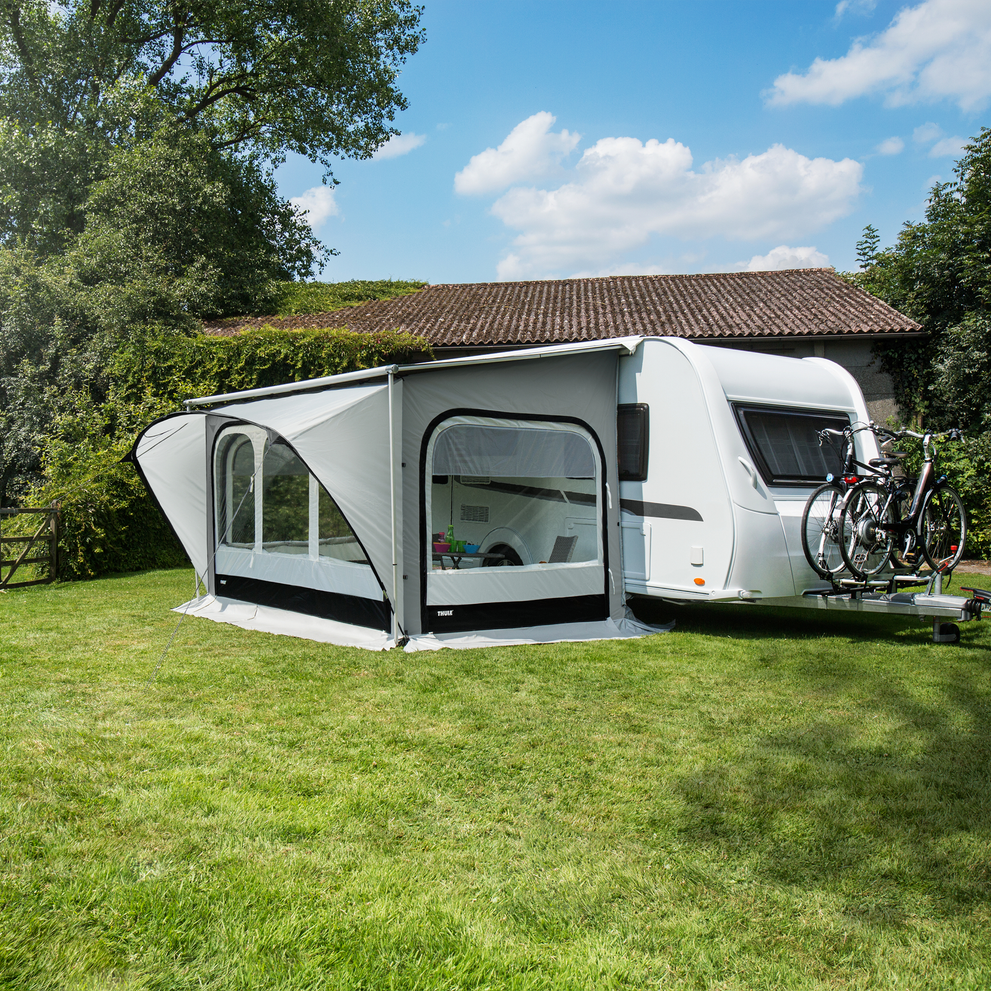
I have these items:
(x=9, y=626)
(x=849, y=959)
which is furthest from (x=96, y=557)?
(x=849, y=959)

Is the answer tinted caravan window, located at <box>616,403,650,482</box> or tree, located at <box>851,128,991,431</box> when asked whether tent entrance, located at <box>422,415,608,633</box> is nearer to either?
tinted caravan window, located at <box>616,403,650,482</box>

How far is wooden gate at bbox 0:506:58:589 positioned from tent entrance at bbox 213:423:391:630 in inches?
135

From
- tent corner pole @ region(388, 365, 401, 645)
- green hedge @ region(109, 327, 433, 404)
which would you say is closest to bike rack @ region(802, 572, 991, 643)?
tent corner pole @ region(388, 365, 401, 645)

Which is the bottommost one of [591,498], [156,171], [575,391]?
[591,498]

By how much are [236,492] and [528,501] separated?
10.1 ft

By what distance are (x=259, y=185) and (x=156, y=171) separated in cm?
427

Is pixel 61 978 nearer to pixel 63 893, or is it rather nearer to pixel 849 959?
pixel 63 893

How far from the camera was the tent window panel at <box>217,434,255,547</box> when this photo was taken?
7992 millimetres

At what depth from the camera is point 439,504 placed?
671 cm

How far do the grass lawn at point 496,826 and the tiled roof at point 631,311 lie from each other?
10089 mm

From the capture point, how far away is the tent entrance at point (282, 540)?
269 inches

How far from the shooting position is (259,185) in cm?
2153

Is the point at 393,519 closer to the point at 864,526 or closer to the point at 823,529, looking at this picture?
the point at 823,529

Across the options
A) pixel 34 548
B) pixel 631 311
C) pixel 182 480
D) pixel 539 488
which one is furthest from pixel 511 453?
pixel 631 311
